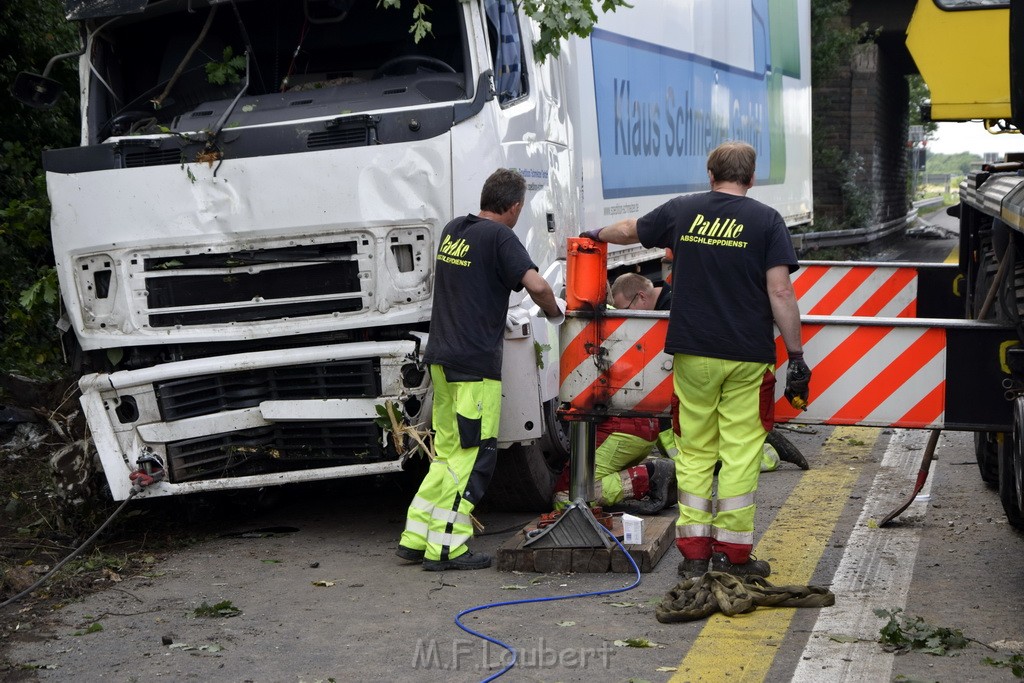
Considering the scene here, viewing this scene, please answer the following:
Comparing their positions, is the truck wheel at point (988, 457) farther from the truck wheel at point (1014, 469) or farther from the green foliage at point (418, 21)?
the green foliage at point (418, 21)

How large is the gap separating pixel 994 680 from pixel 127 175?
4.32 m

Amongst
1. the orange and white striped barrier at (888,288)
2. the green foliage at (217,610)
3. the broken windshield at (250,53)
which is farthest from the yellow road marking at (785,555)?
the broken windshield at (250,53)

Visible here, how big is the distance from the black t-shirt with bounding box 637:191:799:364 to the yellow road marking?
1021 millimetres

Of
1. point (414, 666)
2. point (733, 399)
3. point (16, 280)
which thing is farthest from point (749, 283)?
point (16, 280)

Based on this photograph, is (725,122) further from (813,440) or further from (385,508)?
(385,508)

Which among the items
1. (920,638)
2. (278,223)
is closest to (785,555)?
(920,638)

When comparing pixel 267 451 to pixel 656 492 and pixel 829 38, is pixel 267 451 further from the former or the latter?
pixel 829 38

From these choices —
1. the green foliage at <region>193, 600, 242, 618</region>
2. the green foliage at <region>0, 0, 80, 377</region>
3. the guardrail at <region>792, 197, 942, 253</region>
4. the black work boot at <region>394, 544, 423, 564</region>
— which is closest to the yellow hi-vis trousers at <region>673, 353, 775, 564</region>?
the black work boot at <region>394, 544, 423, 564</region>

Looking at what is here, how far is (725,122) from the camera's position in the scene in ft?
35.0

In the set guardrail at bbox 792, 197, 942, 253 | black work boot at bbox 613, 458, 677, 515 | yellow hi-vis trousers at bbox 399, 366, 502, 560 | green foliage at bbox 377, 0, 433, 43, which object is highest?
green foliage at bbox 377, 0, 433, 43

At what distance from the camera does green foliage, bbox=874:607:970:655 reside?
442 cm

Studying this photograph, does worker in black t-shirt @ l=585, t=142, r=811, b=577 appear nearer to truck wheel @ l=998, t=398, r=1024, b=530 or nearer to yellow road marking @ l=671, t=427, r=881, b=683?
yellow road marking @ l=671, t=427, r=881, b=683

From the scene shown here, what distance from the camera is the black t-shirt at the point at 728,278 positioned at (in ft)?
16.8

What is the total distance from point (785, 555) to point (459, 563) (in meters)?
1.46
